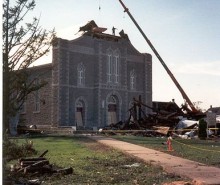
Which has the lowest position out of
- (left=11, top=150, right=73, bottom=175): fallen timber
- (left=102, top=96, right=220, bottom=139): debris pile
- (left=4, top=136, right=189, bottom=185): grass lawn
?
(left=4, top=136, right=189, bottom=185): grass lawn

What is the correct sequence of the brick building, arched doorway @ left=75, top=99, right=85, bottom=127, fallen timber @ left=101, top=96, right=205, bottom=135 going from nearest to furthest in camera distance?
fallen timber @ left=101, top=96, right=205, bottom=135 < the brick building < arched doorway @ left=75, top=99, right=85, bottom=127

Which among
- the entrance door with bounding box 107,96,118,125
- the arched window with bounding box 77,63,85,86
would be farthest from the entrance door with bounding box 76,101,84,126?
the entrance door with bounding box 107,96,118,125

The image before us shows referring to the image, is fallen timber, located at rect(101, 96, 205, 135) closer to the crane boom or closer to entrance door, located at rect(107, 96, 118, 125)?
the crane boom

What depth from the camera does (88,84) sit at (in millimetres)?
41594

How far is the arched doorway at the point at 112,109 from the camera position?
43312 mm

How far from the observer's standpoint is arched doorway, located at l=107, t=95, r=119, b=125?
43.3 m

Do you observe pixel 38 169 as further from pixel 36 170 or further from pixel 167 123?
pixel 167 123

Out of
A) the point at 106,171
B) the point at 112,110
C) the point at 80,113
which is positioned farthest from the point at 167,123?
the point at 106,171

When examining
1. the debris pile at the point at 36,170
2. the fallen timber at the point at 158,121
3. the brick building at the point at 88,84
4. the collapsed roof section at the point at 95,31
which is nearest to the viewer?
the debris pile at the point at 36,170

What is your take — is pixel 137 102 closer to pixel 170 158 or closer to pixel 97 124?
pixel 97 124

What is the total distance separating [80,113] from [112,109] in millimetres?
4385

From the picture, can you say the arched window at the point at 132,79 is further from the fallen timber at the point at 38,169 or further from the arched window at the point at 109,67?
the fallen timber at the point at 38,169

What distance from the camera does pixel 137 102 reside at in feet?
124

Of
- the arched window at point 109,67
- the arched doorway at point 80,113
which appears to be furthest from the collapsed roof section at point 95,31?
the arched doorway at point 80,113
